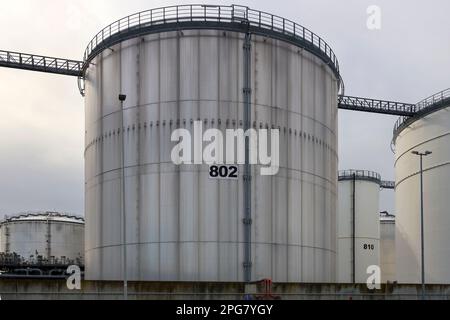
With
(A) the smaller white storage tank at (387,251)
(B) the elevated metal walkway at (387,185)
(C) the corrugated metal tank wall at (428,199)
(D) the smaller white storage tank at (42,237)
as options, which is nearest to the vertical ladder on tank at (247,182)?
(C) the corrugated metal tank wall at (428,199)

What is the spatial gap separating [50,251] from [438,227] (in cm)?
4445

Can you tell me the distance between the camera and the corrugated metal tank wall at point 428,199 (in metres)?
44.7

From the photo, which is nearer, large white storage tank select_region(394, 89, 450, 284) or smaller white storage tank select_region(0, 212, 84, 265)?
large white storage tank select_region(394, 89, 450, 284)

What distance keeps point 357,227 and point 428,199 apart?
53.9ft

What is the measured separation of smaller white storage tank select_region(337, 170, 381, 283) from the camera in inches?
2446

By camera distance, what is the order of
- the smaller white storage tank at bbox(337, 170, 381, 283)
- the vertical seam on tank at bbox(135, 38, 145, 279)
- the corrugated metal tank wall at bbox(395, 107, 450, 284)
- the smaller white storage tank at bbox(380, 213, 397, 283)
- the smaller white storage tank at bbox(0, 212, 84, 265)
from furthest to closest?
the smaller white storage tank at bbox(380, 213, 397, 283), the smaller white storage tank at bbox(0, 212, 84, 265), the smaller white storage tank at bbox(337, 170, 381, 283), the corrugated metal tank wall at bbox(395, 107, 450, 284), the vertical seam on tank at bbox(135, 38, 145, 279)

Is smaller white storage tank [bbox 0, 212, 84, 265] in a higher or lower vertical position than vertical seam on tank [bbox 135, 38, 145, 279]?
lower

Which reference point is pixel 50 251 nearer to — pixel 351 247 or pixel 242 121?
pixel 351 247

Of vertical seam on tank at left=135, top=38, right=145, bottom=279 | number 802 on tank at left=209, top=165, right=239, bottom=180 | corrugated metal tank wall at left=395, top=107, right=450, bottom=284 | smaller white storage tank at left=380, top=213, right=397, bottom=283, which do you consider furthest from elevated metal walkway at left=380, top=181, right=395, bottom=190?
vertical seam on tank at left=135, top=38, right=145, bottom=279

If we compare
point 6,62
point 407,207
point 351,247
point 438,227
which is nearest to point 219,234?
point 6,62

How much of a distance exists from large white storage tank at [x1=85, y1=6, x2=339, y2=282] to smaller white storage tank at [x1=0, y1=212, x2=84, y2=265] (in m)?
38.4

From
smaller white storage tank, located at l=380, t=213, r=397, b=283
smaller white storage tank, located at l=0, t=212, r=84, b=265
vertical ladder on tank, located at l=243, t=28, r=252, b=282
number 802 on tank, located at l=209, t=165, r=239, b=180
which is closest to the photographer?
vertical ladder on tank, located at l=243, t=28, r=252, b=282

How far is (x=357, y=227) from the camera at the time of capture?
6266 cm

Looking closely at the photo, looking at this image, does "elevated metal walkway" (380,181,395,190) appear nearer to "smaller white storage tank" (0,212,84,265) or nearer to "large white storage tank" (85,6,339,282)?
"smaller white storage tank" (0,212,84,265)
